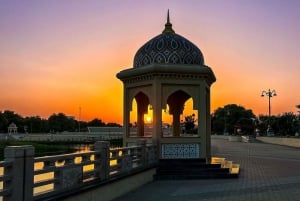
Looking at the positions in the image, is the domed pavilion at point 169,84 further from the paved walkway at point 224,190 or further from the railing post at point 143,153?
the paved walkway at point 224,190

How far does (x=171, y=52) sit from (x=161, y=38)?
0.93 metres

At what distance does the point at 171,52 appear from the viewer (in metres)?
16.2

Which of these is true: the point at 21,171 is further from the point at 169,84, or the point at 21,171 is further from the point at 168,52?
the point at 168,52

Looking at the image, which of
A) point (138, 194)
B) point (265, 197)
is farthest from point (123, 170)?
point (265, 197)

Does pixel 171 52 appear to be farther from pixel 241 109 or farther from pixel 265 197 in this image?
pixel 241 109

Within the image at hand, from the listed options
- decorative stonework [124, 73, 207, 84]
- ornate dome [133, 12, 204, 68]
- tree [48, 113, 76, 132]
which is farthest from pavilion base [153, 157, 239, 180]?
tree [48, 113, 76, 132]

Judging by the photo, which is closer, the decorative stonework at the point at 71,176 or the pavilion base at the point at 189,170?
the decorative stonework at the point at 71,176

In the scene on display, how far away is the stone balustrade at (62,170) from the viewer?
6.93 meters

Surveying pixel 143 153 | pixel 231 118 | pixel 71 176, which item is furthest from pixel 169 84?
pixel 231 118

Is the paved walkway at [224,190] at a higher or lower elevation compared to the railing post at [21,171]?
lower

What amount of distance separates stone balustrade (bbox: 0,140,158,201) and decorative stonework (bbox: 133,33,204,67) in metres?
3.65

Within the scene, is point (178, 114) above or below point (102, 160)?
above

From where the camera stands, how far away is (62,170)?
28.1ft

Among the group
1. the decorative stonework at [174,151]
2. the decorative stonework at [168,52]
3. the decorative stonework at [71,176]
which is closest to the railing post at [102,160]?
the decorative stonework at [71,176]
